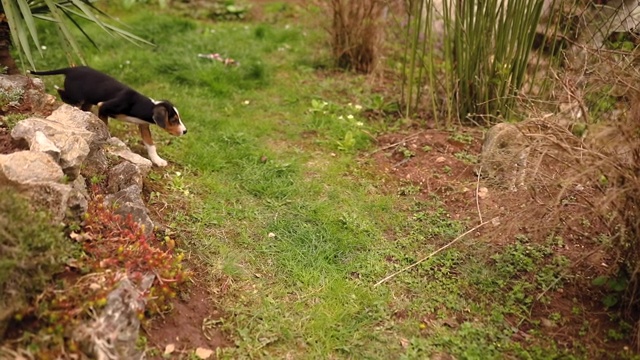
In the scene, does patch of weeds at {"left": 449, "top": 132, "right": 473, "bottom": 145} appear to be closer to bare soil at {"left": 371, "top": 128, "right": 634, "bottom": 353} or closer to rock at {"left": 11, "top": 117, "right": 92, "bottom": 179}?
bare soil at {"left": 371, "top": 128, "right": 634, "bottom": 353}

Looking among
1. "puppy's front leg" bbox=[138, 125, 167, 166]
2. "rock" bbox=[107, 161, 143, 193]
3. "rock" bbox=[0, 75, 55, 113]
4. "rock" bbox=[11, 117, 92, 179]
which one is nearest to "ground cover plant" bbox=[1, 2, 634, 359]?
"puppy's front leg" bbox=[138, 125, 167, 166]

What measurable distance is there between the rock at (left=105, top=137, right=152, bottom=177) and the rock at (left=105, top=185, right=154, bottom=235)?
44 centimetres

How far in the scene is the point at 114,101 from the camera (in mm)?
3930

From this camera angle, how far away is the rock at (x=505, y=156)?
3352 millimetres

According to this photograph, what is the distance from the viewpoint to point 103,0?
794 centimetres

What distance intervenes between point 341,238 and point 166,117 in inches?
60.0

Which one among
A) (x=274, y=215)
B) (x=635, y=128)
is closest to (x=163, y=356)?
(x=274, y=215)

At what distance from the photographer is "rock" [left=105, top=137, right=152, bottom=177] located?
146 inches

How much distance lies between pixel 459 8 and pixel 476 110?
0.93 metres

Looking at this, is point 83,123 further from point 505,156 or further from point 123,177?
point 505,156

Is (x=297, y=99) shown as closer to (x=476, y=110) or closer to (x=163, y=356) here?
(x=476, y=110)

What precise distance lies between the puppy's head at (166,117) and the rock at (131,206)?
2.42ft

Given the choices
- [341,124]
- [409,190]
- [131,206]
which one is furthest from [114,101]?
[409,190]

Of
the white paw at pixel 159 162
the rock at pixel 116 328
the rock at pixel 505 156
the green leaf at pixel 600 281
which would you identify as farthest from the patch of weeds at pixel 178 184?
the green leaf at pixel 600 281
